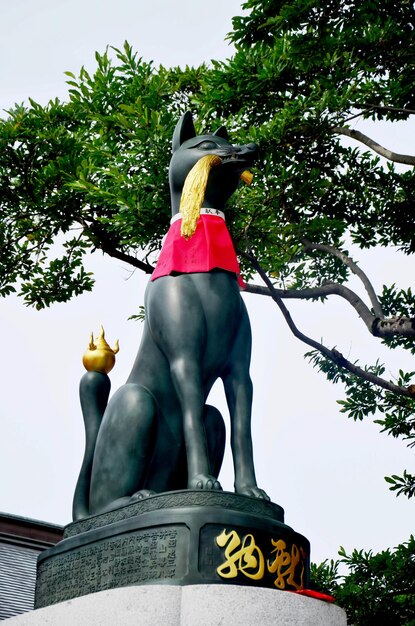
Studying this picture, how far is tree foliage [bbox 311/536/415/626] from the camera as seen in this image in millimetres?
9055

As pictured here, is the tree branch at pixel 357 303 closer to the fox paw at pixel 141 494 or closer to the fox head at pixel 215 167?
the fox head at pixel 215 167

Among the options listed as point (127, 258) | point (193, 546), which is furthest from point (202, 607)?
point (127, 258)

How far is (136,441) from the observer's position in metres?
4.34

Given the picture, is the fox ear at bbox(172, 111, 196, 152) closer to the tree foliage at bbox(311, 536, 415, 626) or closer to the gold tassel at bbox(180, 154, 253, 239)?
the gold tassel at bbox(180, 154, 253, 239)

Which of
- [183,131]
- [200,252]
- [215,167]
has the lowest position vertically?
[200,252]

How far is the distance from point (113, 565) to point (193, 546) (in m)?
0.46

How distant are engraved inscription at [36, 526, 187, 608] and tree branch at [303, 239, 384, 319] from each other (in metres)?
5.35

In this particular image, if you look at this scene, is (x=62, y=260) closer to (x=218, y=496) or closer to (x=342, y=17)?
(x=342, y=17)

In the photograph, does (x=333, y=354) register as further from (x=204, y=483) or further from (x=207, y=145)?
(x=204, y=483)

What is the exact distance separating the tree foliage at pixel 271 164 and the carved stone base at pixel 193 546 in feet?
15.0

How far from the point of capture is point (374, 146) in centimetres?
955

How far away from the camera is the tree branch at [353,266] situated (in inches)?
360

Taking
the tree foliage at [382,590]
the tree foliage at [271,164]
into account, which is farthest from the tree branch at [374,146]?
the tree foliage at [382,590]

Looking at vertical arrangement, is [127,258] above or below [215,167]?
above
